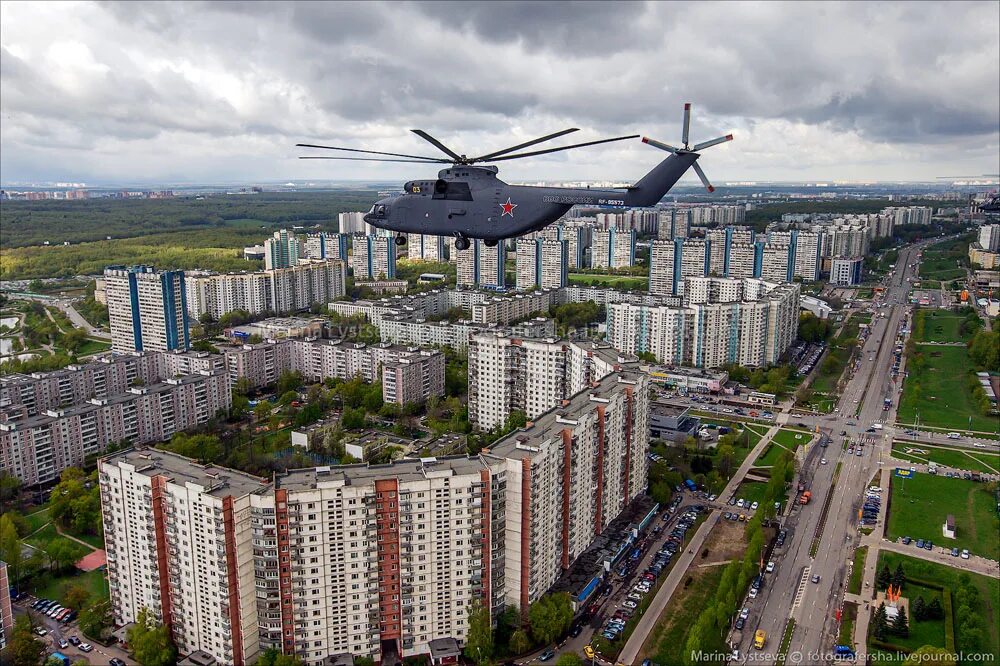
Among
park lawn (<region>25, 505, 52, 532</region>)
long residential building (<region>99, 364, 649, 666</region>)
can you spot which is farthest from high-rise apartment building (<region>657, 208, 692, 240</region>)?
long residential building (<region>99, 364, 649, 666</region>)

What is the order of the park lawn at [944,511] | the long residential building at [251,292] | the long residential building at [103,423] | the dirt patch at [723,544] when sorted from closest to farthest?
1. the dirt patch at [723,544]
2. the park lawn at [944,511]
3. the long residential building at [103,423]
4. the long residential building at [251,292]

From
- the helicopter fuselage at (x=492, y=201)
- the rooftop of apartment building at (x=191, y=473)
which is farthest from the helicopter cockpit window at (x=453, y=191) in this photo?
the rooftop of apartment building at (x=191, y=473)

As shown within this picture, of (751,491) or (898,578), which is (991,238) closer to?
(751,491)

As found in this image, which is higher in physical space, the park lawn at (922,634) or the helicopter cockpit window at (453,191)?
the helicopter cockpit window at (453,191)

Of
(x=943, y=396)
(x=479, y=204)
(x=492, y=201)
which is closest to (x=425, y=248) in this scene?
(x=943, y=396)

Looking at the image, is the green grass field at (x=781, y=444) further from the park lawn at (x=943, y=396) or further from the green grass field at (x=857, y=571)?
the green grass field at (x=857, y=571)
